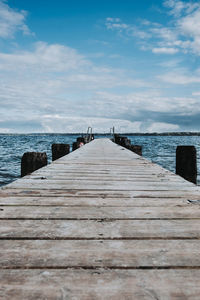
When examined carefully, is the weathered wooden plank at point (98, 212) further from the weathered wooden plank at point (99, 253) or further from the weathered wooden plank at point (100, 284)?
the weathered wooden plank at point (100, 284)

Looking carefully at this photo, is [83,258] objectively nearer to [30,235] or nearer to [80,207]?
[30,235]

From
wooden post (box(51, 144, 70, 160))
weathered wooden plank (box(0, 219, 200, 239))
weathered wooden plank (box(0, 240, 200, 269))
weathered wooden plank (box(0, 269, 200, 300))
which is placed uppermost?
wooden post (box(51, 144, 70, 160))

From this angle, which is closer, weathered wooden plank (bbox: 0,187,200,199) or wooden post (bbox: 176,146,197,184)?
weathered wooden plank (bbox: 0,187,200,199)

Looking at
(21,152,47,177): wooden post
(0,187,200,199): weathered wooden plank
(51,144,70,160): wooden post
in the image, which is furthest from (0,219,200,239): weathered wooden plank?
(51,144,70,160): wooden post

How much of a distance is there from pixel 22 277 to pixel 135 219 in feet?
3.57

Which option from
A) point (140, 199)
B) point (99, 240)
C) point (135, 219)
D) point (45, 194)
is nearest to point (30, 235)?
point (99, 240)

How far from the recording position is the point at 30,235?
170 cm

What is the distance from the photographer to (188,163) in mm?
6645

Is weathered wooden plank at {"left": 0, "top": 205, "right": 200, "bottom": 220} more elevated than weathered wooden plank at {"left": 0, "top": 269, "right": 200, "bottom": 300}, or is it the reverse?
weathered wooden plank at {"left": 0, "top": 205, "right": 200, "bottom": 220}

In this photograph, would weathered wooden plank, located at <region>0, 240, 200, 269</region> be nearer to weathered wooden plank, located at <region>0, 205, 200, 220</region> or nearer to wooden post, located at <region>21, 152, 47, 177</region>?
weathered wooden plank, located at <region>0, 205, 200, 220</region>

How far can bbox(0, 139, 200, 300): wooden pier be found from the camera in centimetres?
115

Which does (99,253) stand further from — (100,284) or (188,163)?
(188,163)

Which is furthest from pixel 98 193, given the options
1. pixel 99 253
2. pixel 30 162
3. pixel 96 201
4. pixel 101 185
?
pixel 30 162

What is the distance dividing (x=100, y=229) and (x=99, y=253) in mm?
373
